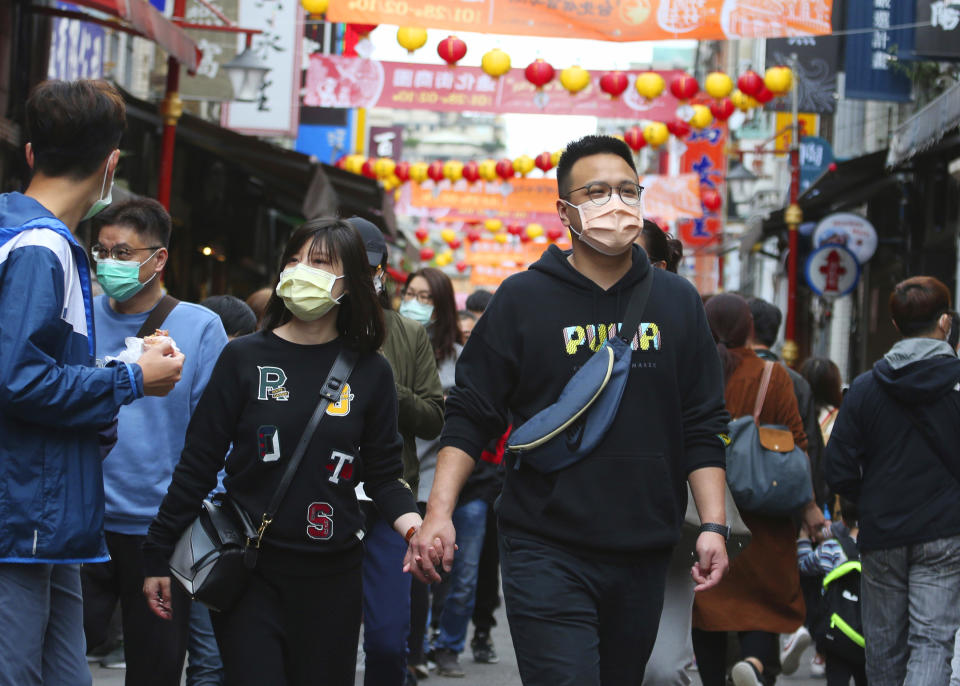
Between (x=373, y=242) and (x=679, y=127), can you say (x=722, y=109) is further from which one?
(x=373, y=242)

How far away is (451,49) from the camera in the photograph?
1583 cm

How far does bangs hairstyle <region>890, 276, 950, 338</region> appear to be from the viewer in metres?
6.00

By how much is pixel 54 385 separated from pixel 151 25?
277 inches

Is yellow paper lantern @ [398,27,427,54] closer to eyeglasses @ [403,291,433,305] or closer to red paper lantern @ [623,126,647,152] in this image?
red paper lantern @ [623,126,647,152]

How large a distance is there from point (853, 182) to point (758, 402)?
11.0 metres

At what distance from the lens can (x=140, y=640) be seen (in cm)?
460

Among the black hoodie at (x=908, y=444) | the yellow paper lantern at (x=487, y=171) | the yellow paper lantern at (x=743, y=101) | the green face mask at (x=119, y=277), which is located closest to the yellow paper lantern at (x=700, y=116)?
the yellow paper lantern at (x=743, y=101)

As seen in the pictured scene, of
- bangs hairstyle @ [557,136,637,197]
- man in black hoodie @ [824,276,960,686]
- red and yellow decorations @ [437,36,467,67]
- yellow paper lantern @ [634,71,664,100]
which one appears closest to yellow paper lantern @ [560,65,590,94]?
yellow paper lantern @ [634,71,664,100]

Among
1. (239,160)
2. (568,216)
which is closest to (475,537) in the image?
(568,216)

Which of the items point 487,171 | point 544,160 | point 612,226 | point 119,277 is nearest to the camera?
point 612,226

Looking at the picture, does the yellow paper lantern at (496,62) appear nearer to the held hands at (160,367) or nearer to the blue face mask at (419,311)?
the blue face mask at (419,311)

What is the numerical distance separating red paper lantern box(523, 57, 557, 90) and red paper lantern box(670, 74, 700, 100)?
146 centimetres

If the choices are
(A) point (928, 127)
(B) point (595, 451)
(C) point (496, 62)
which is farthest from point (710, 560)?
(C) point (496, 62)

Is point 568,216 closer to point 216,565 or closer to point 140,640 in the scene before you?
point 216,565
